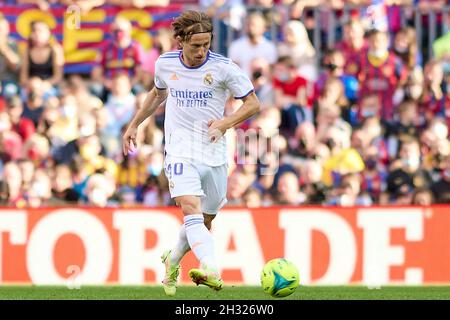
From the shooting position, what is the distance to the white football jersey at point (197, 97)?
1265 centimetres

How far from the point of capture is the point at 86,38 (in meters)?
20.8

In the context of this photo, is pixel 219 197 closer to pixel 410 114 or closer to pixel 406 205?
pixel 406 205

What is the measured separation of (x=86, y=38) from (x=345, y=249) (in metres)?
5.91

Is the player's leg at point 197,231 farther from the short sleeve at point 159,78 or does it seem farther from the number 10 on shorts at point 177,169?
the short sleeve at point 159,78

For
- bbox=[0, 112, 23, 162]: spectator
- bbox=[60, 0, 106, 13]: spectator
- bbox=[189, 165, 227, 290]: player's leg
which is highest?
bbox=[60, 0, 106, 13]: spectator

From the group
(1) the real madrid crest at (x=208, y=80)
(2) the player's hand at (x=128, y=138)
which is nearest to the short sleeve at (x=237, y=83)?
(1) the real madrid crest at (x=208, y=80)

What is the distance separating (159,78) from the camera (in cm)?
1298

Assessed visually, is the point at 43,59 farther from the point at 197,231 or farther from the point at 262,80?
the point at 197,231

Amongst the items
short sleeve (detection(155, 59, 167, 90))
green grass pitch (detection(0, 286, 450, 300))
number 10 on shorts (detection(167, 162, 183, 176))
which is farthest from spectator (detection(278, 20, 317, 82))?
number 10 on shorts (detection(167, 162, 183, 176))

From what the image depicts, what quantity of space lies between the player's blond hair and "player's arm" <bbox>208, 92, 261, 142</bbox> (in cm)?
74

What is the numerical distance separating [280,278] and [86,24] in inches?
358

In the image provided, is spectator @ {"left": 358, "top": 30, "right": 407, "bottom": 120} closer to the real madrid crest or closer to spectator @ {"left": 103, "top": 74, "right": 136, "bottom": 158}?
spectator @ {"left": 103, "top": 74, "right": 136, "bottom": 158}

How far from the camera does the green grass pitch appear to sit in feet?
44.3
